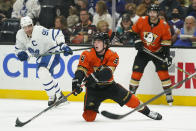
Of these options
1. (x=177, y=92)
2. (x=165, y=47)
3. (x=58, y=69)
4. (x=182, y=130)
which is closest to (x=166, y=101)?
(x=177, y=92)

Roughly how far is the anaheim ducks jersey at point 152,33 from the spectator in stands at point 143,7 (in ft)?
1.90

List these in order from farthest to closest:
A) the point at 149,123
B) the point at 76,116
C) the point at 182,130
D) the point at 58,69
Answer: the point at 58,69
the point at 76,116
the point at 149,123
the point at 182,130

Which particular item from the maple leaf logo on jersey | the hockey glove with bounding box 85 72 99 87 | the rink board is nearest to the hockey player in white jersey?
the rink board

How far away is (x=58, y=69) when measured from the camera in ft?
24.4

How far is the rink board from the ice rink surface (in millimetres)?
245

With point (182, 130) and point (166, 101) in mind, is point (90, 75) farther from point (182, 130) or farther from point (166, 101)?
point (166, 101)

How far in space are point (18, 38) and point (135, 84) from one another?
1518 mm

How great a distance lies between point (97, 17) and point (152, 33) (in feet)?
3.44

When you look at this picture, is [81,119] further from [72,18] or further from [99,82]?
[72,18]

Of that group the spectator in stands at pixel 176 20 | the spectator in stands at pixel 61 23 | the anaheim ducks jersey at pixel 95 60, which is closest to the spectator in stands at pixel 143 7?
the spectator in stands at pixel 176 20

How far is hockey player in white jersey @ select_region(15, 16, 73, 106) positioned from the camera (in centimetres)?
662

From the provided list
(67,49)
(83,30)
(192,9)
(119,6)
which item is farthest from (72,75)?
(192,9)

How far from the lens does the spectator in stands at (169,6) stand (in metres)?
7.44

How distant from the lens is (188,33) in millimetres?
7117
